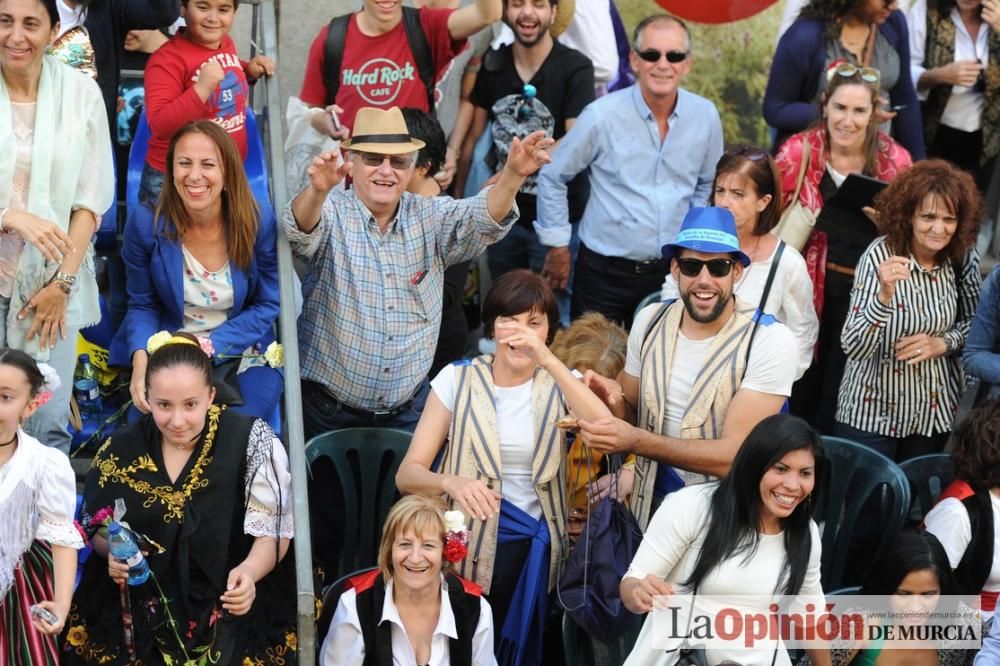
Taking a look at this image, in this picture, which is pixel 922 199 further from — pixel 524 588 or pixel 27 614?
pixel 27 614

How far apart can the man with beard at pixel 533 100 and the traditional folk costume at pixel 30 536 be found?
9.34 feet

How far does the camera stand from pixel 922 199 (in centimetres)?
599

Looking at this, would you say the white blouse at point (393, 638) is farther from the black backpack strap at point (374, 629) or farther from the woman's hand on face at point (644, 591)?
the woman's hand on face at point (644, 591)

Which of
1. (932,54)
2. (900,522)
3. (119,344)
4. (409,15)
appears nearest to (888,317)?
(900,522)

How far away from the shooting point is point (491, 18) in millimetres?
6508

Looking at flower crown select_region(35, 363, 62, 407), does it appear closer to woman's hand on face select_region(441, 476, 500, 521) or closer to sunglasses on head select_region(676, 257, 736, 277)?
woman's hand on face select_region(441, 476, 500, 521)

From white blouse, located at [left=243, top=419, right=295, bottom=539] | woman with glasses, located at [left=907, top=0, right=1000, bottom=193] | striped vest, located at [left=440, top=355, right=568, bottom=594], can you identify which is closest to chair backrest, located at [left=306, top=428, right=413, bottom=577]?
striped vest, located at [left=440, top=355, right=568, bottom=594]

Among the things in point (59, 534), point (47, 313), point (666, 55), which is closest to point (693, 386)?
point (666, 55)

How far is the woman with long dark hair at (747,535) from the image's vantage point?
4742 millimetres

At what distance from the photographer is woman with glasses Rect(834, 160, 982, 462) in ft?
19.7

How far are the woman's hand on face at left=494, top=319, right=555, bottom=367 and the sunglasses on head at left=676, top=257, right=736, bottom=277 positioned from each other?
0.57 metres

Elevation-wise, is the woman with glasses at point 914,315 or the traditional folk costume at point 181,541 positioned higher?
the woman with glasses at point 914,315

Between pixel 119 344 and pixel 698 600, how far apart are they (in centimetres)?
249

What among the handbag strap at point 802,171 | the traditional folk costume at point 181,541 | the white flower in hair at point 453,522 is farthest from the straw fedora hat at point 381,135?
the handbag strap at point 802,171
